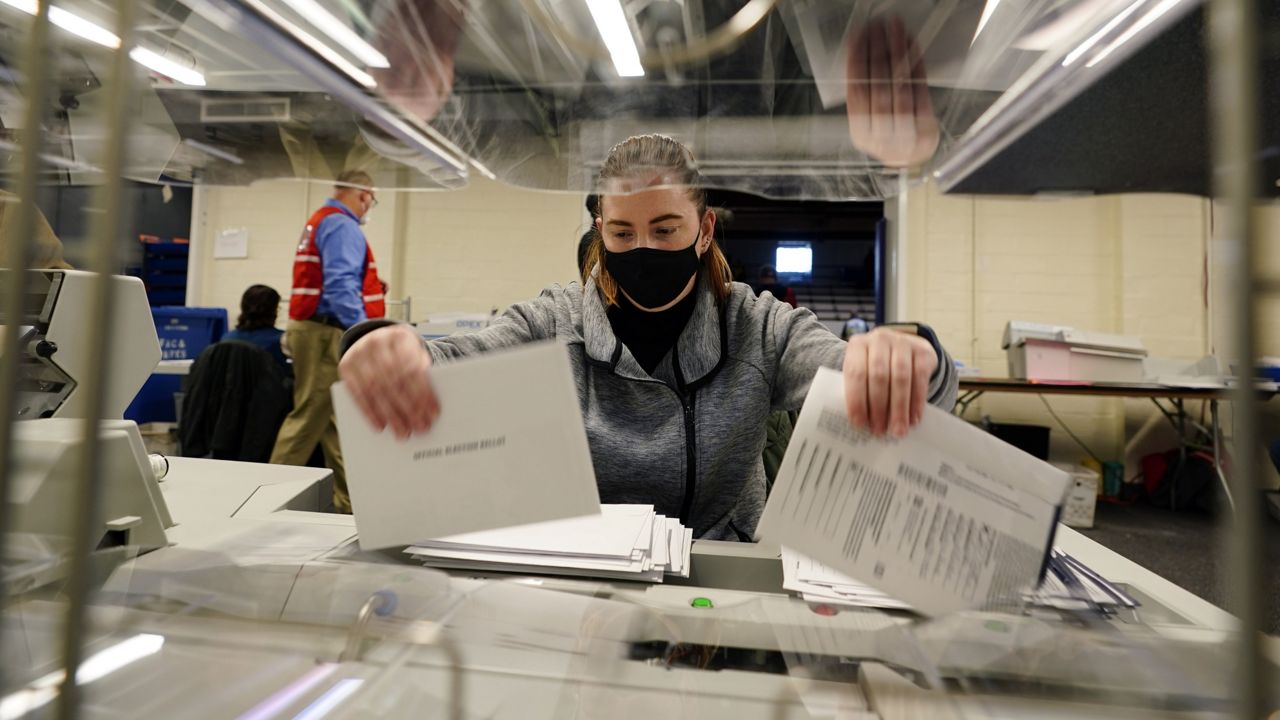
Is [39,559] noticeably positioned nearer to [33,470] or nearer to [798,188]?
[33,470]

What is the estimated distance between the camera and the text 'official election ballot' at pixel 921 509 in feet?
1.09

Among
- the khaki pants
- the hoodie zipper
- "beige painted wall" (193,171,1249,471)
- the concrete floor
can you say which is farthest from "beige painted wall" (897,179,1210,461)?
the khaki pants

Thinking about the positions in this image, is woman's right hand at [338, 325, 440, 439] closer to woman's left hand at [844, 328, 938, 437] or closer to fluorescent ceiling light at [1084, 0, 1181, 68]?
woman's left hand at [844, 328, 938, 437]

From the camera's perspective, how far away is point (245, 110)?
662mm

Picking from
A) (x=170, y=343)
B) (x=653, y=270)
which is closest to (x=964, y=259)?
(x=653, y=270)

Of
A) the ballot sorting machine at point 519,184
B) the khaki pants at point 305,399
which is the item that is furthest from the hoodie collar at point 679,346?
the khaki pants at point 305,399

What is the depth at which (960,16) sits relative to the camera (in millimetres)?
496

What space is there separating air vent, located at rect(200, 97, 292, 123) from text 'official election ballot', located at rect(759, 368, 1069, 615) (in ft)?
2.19

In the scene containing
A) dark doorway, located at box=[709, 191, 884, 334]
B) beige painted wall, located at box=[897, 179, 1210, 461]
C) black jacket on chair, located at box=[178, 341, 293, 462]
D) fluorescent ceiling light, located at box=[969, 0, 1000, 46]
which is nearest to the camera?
fluorescent ceiling light, located at box=[969, 0, 1000, 46]

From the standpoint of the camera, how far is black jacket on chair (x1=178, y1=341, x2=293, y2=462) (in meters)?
2.13

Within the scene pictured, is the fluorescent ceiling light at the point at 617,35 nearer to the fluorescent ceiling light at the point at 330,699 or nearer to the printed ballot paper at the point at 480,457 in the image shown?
the printed ballot paper at the point at 480,457

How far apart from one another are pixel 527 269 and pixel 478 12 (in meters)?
0.99

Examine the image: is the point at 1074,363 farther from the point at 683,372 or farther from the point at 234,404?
the point at 234,404

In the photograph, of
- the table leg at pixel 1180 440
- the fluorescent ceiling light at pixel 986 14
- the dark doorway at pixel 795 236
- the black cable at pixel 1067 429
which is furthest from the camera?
the black cable at pixel 1067 429
